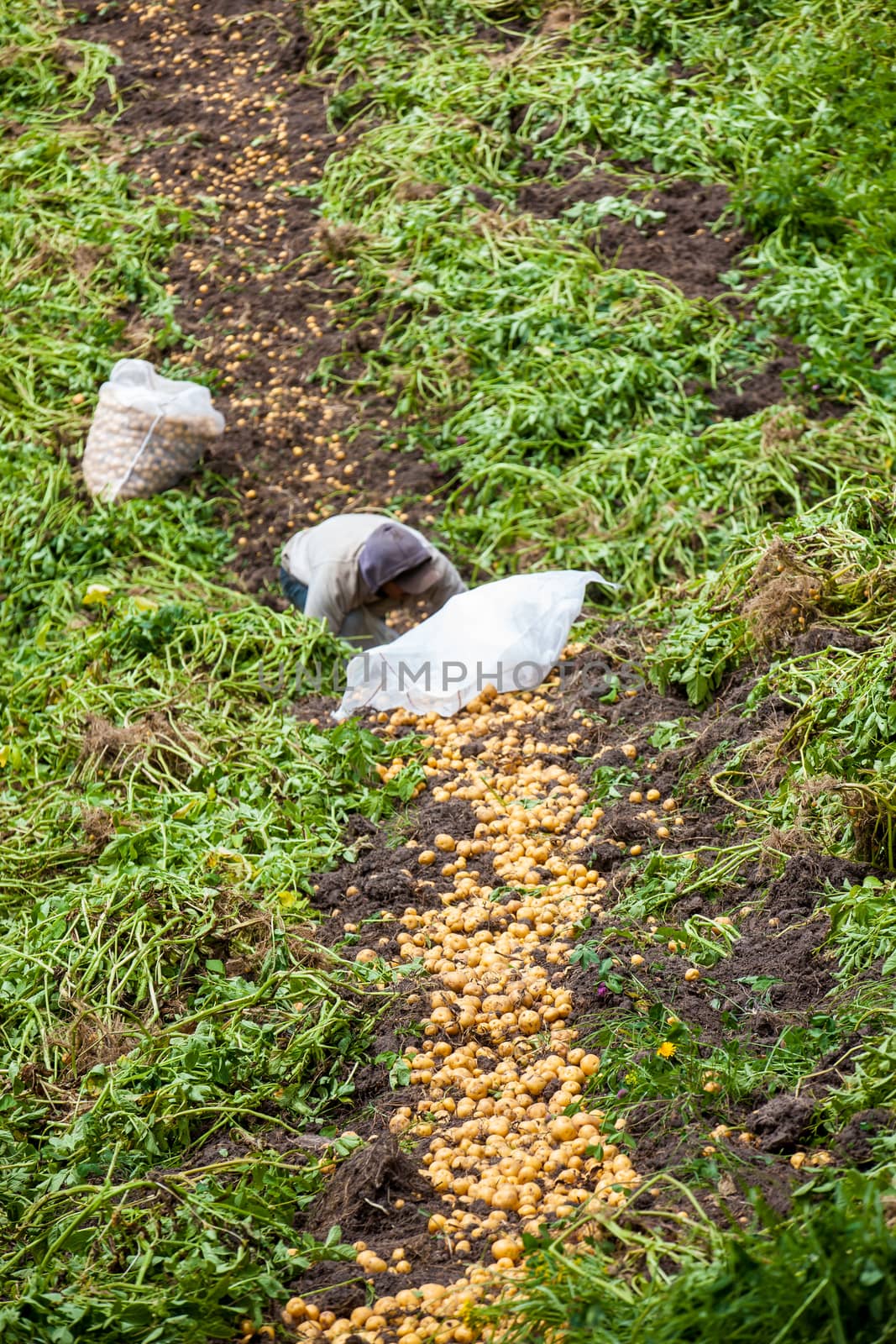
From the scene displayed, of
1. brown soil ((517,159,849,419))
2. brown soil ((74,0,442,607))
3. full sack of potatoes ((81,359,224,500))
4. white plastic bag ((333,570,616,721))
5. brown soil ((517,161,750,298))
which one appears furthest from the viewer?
brown soil ((517,161,750,298))

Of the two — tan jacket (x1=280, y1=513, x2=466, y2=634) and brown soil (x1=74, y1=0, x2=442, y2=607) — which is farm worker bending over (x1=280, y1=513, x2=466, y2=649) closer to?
tan jacket (x1=280, y1=513, x2=466, y2=634)

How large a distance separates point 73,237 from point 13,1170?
236 inches

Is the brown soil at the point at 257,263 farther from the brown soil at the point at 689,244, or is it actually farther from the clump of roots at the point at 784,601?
the clump of roots at the point at 784,601

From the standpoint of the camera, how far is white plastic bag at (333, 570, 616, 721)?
15.8 feet

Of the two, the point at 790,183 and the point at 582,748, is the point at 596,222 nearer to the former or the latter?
the point at 790,183

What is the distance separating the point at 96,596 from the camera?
211 inches

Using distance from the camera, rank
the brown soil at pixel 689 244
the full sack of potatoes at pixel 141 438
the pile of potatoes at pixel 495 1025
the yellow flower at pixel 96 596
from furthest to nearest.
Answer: the full sack of potatoes at pixel 141 438
the brown soil at pixel 689 244
the yellow flower at pixel 96 596
the pile of potatoes at pixel 495 1025

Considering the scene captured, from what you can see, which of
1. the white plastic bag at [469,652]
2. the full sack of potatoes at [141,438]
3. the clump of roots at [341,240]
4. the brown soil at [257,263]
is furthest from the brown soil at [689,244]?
the full sack of potatoes at [141,438]

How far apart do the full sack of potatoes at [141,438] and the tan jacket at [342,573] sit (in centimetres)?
104

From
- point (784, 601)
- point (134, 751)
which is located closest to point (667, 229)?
point (784, 601)

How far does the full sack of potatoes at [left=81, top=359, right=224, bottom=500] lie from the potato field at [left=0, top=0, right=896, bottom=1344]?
0.52 ft

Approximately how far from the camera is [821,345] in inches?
227

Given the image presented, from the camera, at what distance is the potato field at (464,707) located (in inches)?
104

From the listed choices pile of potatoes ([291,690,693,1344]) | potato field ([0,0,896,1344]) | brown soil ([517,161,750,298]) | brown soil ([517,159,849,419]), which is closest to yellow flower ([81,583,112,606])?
potato field ([0,0,896,1344])
